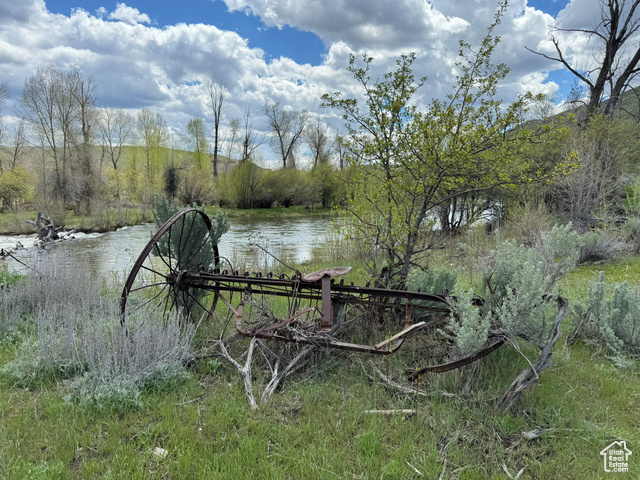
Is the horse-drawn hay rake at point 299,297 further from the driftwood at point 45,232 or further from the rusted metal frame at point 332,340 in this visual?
the driftwood at point 45,232

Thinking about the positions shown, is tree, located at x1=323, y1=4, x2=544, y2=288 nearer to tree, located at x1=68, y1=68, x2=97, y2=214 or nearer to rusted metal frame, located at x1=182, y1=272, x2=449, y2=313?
rusted metal frame, located at x1=182, y1=272, x2=449, y2=313

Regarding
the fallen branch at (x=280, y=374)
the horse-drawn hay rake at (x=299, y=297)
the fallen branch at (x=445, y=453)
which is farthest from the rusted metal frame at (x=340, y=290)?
the fallen branch at (x=445, y=453)

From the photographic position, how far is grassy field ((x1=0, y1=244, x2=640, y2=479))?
2.06 m

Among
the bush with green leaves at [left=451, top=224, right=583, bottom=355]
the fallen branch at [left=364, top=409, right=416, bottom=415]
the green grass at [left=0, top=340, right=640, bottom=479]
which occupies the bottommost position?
the green grass at [left=0, top=340, right=640, bottom=479]

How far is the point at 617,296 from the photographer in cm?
367

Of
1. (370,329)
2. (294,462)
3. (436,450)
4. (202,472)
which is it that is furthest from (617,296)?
(202,472)

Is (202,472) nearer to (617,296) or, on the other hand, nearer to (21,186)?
(617,296)

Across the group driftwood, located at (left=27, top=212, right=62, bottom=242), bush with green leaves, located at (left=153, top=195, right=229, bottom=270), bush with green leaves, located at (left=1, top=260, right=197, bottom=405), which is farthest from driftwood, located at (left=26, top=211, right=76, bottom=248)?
bush with green leaves, located at (left=1, top=260, right=197, bottom=405)

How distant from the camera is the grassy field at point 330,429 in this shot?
6.76ft

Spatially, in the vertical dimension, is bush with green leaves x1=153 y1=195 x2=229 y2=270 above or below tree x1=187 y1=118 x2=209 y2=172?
below
